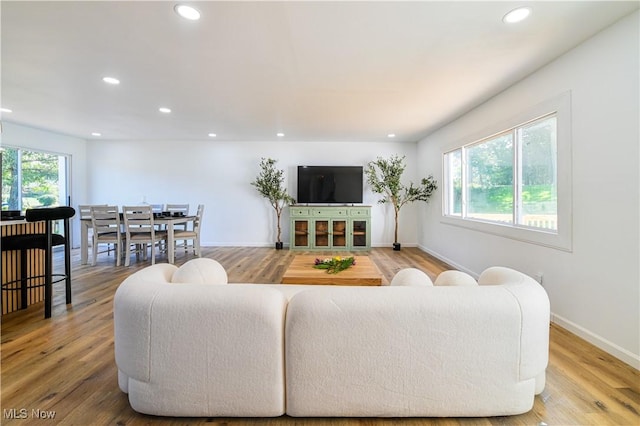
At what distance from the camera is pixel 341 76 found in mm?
2809

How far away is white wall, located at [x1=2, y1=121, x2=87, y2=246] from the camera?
4777 mm

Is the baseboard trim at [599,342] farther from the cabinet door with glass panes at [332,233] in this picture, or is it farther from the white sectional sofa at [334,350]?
the cabinet door with glass panes at [332,233]

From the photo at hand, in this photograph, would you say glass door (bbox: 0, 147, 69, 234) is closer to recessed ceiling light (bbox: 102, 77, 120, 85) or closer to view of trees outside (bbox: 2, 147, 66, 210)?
view of trees outside (bbox: 2, 147, 66, 210)

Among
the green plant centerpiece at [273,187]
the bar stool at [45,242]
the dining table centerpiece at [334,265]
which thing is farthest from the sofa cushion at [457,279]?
the green plant centerpiece at [273,187]

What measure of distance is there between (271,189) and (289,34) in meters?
3.98

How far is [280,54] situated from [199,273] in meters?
1.95

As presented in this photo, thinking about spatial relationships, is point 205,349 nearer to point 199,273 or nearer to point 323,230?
point 199,273

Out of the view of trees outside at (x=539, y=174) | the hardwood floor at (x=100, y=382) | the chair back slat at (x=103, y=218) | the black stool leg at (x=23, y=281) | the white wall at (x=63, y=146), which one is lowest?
the hardwood floor at (x=100, y=382)

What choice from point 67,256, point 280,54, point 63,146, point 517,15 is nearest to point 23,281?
point 67,256

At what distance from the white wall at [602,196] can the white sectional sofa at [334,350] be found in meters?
1.24

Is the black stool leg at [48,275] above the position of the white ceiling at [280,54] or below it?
below

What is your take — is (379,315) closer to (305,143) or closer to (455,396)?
(455,396)

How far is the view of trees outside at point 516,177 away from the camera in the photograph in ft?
8.59

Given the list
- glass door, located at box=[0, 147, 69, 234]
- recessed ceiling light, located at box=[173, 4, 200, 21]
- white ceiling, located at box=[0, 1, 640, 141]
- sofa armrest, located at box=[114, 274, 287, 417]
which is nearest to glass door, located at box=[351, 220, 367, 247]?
white ceiling, located at box=[0, 1, 640, 141]
